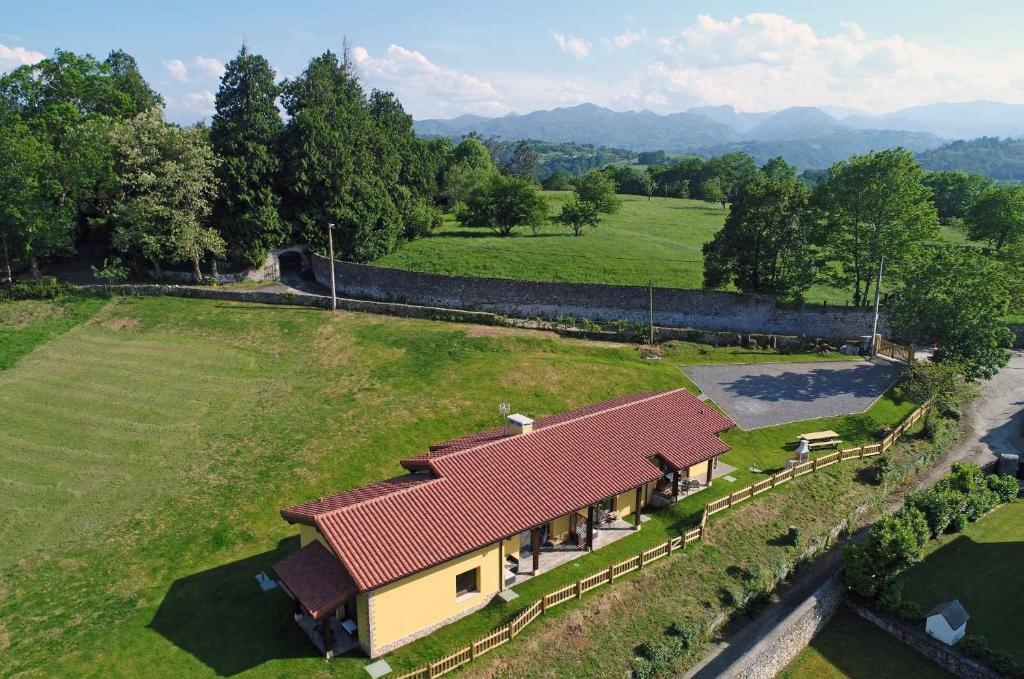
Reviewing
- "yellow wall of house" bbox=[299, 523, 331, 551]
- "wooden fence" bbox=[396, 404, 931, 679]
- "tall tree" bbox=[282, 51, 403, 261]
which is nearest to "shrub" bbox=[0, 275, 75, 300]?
"tall tree" bbox=[282, 51, 403, 261]

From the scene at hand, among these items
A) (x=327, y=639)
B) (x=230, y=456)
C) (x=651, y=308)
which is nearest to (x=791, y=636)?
(x=327, y=639)

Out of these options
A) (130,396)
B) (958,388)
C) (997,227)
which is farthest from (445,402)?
(997,227)

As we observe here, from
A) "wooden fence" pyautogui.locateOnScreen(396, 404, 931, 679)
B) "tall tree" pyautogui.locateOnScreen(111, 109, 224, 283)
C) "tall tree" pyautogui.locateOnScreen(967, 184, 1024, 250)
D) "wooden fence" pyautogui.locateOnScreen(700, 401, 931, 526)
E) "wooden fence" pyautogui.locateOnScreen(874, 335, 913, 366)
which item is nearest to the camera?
"wooden fence" pyautogui.locateOnScreen(396, 404, 931, 679)

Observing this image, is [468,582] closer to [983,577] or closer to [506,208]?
[983,577]

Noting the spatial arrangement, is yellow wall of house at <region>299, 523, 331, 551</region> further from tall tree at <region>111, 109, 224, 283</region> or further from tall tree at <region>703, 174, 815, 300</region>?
tall tree at <region>703, 174, 815, 300</region>

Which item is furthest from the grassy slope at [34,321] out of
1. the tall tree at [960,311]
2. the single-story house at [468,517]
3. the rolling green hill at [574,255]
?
the tall tree at [960,311]
